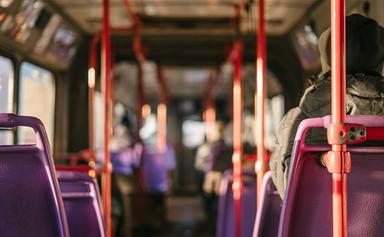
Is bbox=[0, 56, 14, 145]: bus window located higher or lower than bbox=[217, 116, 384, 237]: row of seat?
higher

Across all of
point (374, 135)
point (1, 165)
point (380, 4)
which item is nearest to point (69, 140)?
point (380, 4)

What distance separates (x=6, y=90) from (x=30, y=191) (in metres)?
2.32

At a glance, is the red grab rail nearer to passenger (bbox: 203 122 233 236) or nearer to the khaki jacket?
the khaki jacket

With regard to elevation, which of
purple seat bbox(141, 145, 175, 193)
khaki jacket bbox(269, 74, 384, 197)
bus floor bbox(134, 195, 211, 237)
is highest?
khaki jacket bbox(269, 74, 384, 197)

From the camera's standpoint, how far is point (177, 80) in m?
13.2

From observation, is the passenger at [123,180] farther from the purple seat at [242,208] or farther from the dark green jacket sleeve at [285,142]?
the dark green jacket sleeve at [285,142]

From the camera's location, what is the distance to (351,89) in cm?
196

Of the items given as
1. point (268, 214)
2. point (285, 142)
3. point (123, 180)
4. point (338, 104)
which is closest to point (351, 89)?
point (285, 142)

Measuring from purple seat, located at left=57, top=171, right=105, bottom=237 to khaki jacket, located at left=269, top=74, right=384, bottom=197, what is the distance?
2.82 feet

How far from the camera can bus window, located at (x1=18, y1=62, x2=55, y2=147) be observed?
4406mm

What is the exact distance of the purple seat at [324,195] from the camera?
1803 mm

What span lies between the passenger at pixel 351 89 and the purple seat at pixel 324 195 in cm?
17

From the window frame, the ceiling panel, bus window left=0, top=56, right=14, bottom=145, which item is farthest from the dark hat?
the ceiling panel

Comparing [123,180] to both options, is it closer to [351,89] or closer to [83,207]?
[83,207]
